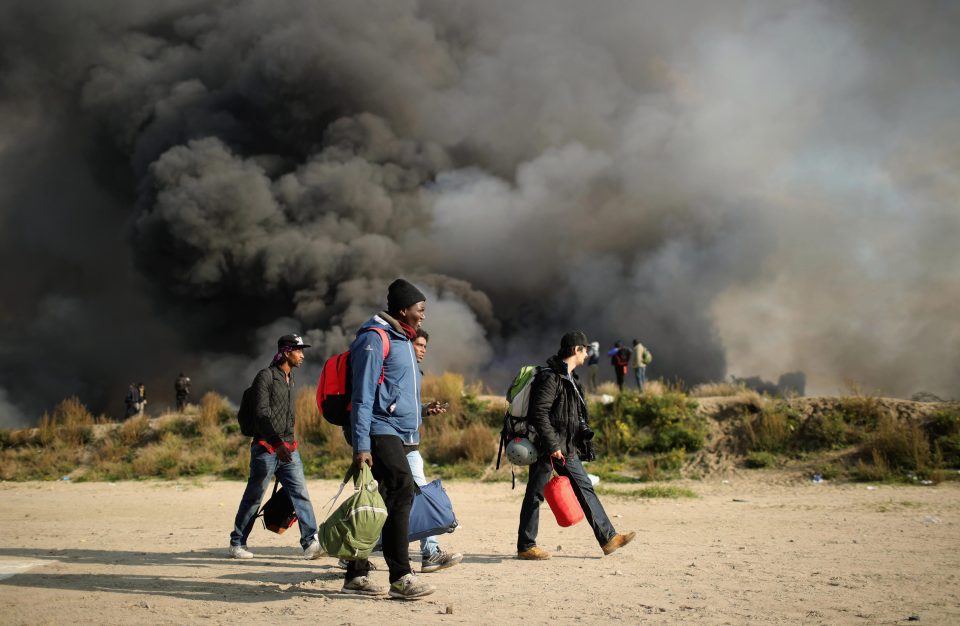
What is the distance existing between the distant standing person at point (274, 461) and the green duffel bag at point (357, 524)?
1686 millimetres

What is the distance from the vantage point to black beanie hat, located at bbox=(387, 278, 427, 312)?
14.5 ft

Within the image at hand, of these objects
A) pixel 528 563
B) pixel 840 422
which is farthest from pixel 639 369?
pixel 528 563

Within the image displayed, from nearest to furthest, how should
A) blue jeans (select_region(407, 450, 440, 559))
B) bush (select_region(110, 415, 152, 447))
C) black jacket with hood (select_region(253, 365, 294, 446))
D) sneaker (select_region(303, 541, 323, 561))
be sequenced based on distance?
blue jeans (select_region(407, 450, 440, 559)) < sneaker (select_region(303, 541, 323, 561)) < black jacket with hood (select_region(253, 365, 294, 446)) < bush (select_region(110, 415, 152, 447))

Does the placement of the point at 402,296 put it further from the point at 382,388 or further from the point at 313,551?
the point at 313,551

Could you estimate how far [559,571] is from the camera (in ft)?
16.9

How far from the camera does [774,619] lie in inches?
148

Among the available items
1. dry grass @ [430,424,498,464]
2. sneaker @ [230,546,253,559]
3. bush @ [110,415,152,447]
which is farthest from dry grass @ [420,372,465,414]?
sneaker @ [230,546,253,559]

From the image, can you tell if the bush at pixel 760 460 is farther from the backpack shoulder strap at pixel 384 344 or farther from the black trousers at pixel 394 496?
the backpack shoulder strap at pixel 384 344

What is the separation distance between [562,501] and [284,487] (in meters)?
2.13

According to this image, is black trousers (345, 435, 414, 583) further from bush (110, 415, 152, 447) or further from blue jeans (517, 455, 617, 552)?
bush (110, 415, 152, 447)

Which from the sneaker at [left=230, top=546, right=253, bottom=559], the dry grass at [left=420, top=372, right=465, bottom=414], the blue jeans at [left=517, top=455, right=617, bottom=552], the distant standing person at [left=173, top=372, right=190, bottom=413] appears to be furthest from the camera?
the distant standing person at [left=173, top=372, right=190, bottom=413]

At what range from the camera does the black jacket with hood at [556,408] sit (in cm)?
554

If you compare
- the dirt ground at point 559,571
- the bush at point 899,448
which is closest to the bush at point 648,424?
the bush at point 899,448

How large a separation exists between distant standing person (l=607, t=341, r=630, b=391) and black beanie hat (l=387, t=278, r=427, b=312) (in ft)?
46.5
